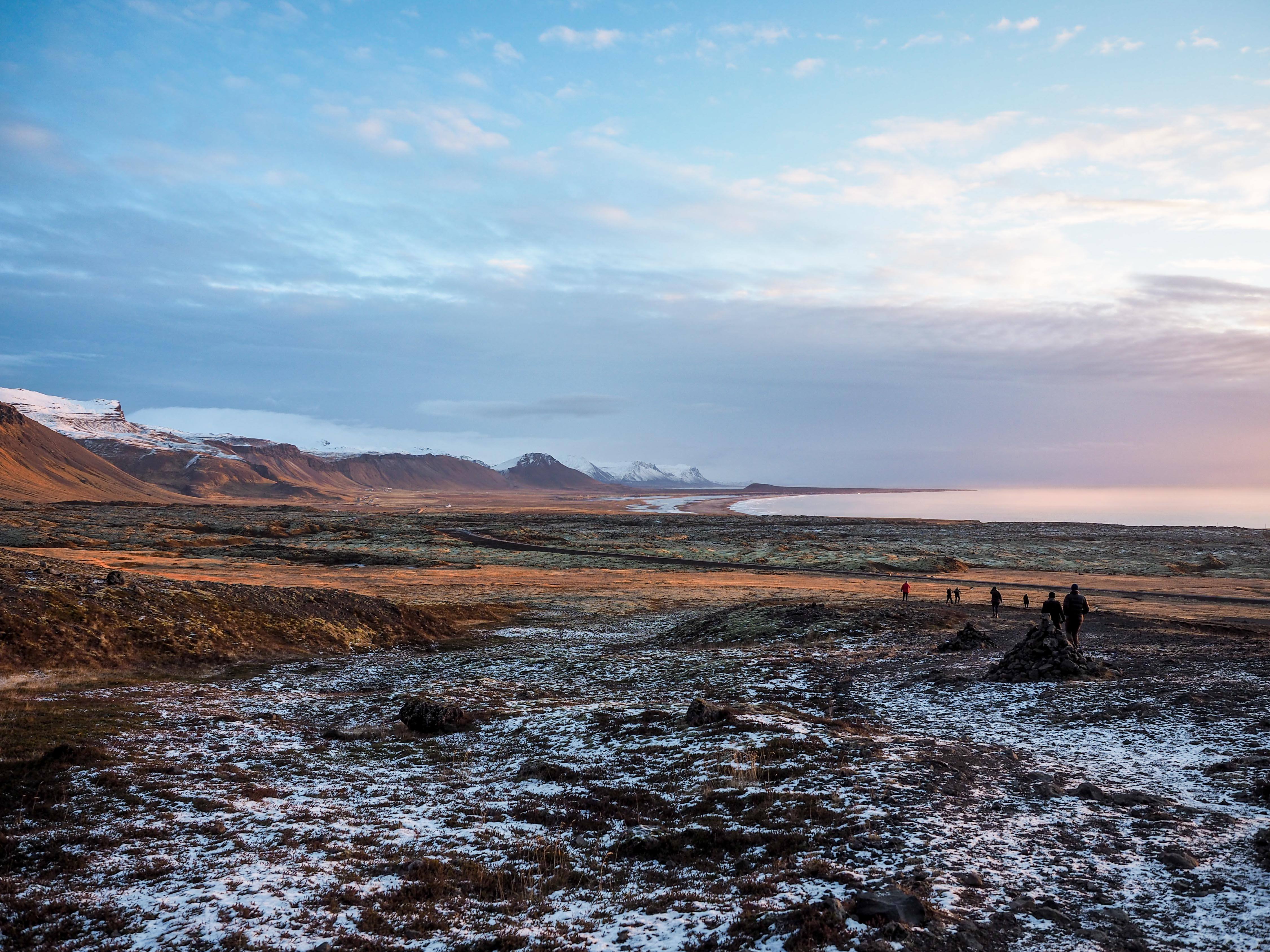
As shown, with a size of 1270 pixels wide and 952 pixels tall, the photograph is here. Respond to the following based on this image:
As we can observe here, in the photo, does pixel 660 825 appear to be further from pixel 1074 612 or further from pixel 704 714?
pixel 1074 612

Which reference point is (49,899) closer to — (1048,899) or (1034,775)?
(1048,899)

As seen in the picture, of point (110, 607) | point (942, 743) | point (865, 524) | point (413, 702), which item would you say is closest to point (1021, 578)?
point (942, 743)

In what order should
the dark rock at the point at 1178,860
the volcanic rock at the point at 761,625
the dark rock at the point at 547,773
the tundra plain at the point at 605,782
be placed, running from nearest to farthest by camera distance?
the tundra plain at the point at 605,782
the dark rock at the point at 1178,860
the dark rock at the point at 547,773
the volcanic rock at the point at 761,625

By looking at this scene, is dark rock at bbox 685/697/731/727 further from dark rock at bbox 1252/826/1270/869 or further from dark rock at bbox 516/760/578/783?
dark rock at bbox 1252/826/1270/869

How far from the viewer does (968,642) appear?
1014 inches

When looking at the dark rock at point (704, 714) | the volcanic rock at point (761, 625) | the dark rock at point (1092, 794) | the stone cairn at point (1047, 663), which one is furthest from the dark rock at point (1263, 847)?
the volcanic rock at point (761, 625)

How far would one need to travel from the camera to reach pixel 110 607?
23578 millimetres

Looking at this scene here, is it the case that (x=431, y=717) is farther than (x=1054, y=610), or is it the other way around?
(x=1054, y=610)

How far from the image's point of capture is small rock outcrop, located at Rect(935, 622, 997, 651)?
2561 cm

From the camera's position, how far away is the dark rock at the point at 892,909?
7547 millimetres

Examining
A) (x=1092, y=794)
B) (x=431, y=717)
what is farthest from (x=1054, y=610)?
(x=431, y=717)

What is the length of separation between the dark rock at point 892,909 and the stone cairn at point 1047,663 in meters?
14.3

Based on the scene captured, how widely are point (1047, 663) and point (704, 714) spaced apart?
10984mm

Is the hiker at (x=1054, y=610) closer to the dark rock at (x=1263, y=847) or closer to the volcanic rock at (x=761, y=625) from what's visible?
the volcanic rock at (x=761, y=625)
